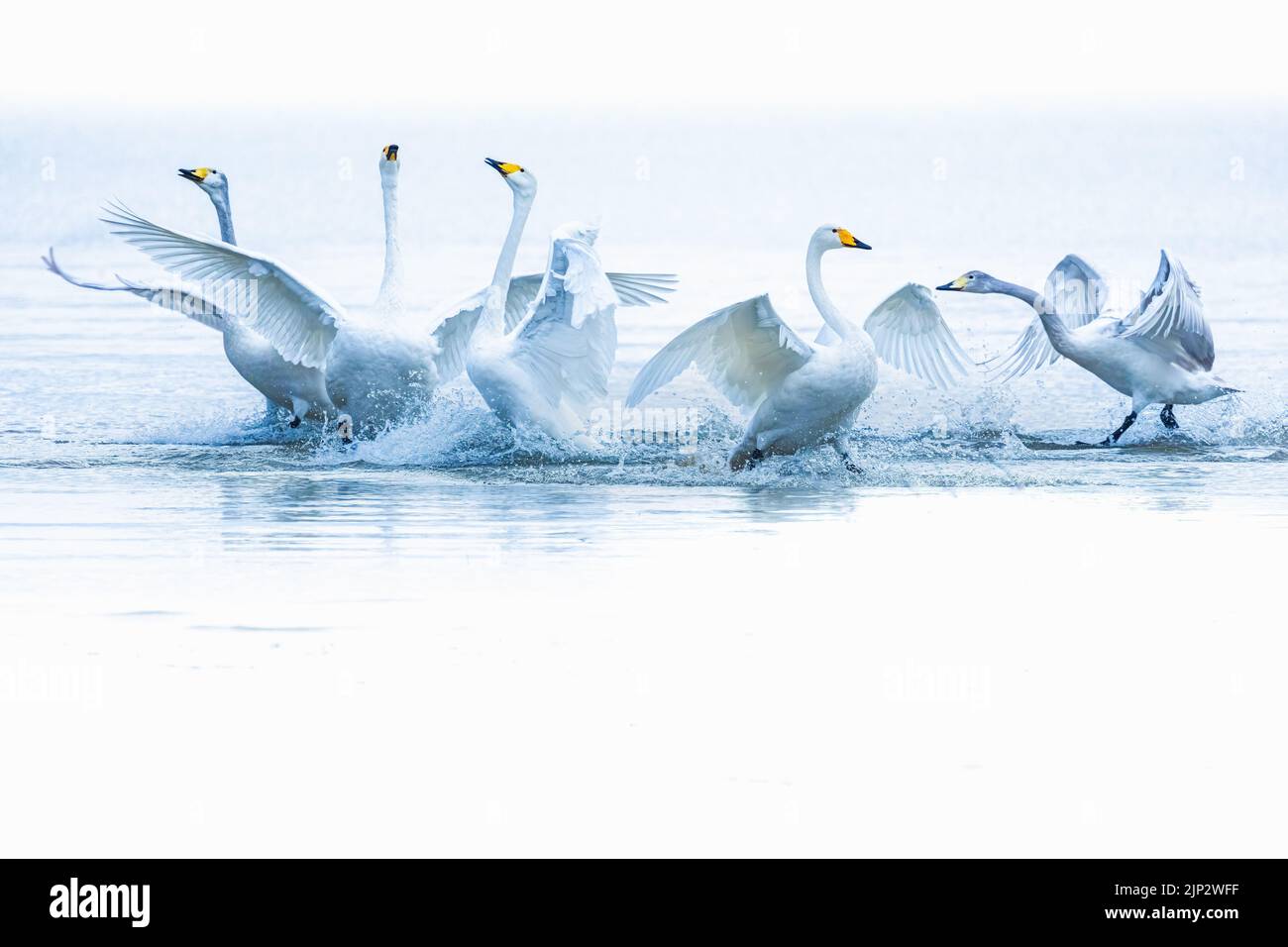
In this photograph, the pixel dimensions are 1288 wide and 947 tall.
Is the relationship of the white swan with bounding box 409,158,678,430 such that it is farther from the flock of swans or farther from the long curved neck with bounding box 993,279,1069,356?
the long curved neck with bounding box 993,279,1069,356

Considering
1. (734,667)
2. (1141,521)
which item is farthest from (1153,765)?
(1141,521)

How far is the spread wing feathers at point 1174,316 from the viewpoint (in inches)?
552

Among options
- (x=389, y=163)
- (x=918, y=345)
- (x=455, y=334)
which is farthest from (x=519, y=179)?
(x=918, y=345)

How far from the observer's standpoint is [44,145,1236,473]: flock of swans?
1234cm

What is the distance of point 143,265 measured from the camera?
27609 mm

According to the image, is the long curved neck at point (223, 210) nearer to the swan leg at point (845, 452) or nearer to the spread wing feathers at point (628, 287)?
the spread wing feathers at point (628, 287)

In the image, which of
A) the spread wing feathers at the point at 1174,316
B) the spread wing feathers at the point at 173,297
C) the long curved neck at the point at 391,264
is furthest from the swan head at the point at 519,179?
the spread wing feathers at the point at 1174,316

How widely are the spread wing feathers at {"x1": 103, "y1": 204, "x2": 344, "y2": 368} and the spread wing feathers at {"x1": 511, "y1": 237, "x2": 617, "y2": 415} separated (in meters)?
1.54

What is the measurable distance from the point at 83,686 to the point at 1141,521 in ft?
18.3

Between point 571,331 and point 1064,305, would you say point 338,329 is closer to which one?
point 571,331

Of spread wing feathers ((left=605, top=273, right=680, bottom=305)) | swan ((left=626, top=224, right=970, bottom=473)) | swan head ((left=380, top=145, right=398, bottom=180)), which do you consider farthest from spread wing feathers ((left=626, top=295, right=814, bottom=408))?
swan head ((left=380, top=145, right=398, bottom=180))

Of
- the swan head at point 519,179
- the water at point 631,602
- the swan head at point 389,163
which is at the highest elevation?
the swan head at point 389,163

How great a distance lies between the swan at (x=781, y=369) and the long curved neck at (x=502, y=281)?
0.99 meters

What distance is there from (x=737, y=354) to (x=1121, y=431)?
3.02m
